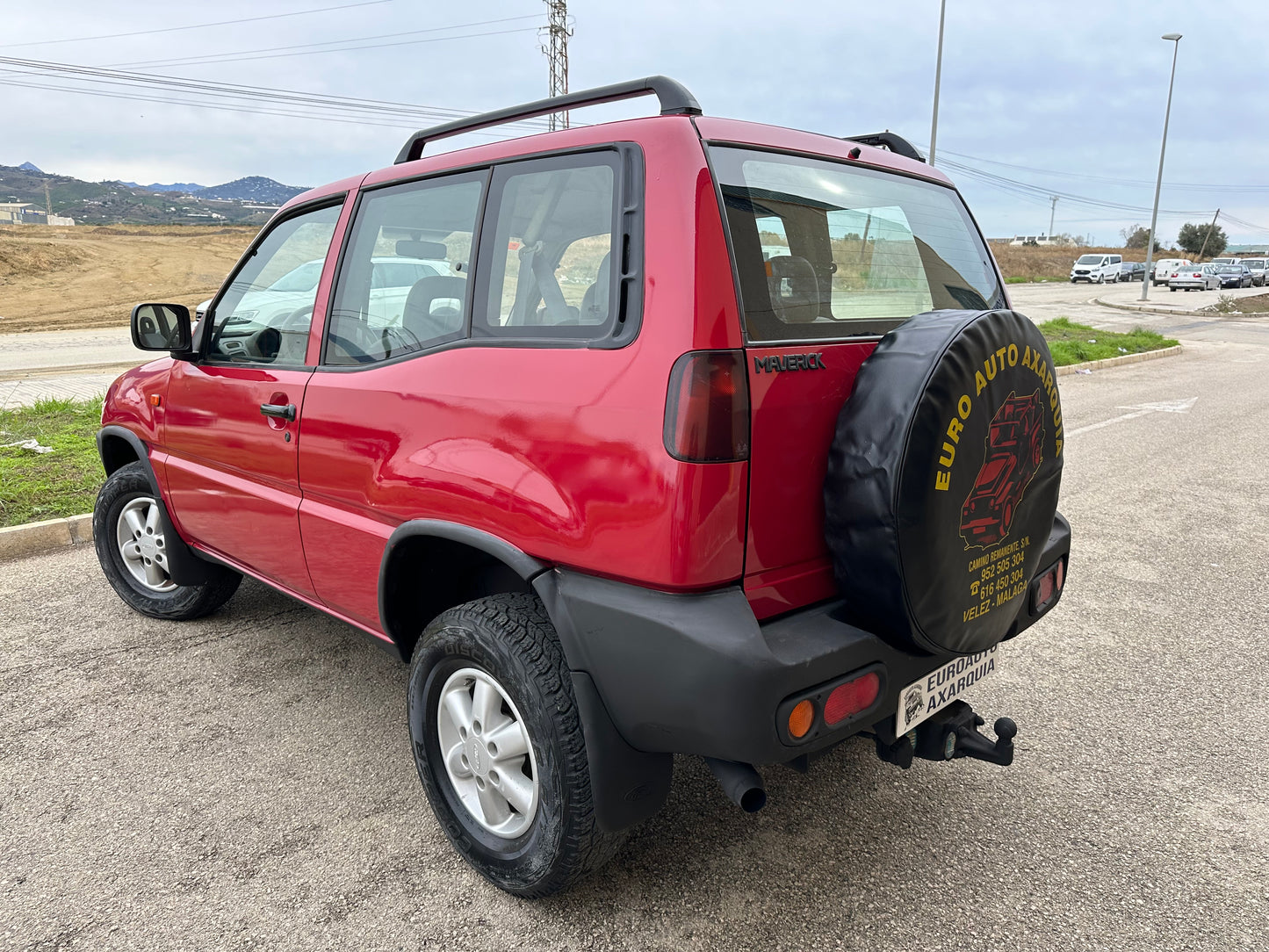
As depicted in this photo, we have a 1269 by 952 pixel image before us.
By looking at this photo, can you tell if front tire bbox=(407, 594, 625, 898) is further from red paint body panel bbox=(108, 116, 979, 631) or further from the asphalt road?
red paint body panel bbox=(108, 116, 979, 631)

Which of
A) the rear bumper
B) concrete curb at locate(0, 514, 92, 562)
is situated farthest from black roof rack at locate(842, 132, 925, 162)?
concrete curb at locate(0, 514, 92, 562)

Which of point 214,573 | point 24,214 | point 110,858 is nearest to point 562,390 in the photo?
point 110,858

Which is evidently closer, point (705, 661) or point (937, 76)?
point (705, 661)

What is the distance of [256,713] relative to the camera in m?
3.21

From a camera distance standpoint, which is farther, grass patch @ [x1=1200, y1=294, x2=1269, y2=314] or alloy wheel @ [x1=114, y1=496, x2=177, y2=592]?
grass patch @ [x1=1200, y1=294, x2=1269, y2=314]

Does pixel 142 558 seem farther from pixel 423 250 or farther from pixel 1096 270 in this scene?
pixel 1096 270

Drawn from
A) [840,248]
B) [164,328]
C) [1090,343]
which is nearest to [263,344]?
[164,328]

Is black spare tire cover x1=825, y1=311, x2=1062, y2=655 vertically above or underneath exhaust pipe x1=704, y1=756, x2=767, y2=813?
above

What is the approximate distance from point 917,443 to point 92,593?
4227 mm

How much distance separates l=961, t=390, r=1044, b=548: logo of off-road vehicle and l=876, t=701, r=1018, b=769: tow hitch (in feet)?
1.97

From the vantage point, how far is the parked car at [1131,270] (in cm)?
4897

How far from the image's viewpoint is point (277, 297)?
3.17m

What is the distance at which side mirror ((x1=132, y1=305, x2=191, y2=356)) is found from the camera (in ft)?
11.3

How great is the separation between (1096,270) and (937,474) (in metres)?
52.1
